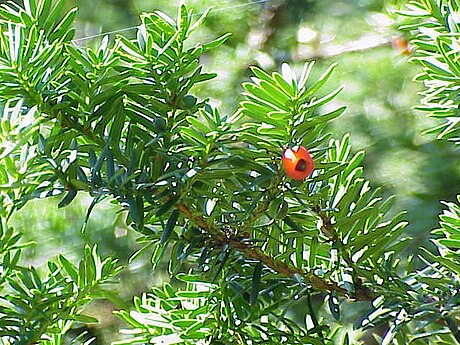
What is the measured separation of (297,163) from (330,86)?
2.01 feet

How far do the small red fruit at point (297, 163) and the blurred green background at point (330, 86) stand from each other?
0.50m

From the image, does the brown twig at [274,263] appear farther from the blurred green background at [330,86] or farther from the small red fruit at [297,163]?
the blurred green background at [330,86]

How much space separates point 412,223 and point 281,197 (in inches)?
21.0

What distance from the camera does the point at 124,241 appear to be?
803 millimetres

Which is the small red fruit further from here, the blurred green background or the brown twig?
the blurred green background

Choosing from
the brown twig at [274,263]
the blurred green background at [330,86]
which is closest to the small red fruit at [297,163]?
the brown twig at [274,263]

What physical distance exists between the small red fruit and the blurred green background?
1.64ft

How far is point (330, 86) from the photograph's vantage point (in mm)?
842

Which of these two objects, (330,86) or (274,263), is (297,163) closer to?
(274,263)

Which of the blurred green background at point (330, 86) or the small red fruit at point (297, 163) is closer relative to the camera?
the small red fruit at point (297, 163)

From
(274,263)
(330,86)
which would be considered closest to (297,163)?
(274,263)

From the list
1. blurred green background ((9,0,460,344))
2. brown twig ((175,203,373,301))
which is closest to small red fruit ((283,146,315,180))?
brown twig ((175,203,373,301))

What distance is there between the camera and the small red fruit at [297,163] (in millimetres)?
247

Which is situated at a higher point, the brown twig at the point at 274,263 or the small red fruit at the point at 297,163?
the small red fruit at the point at 297,163
